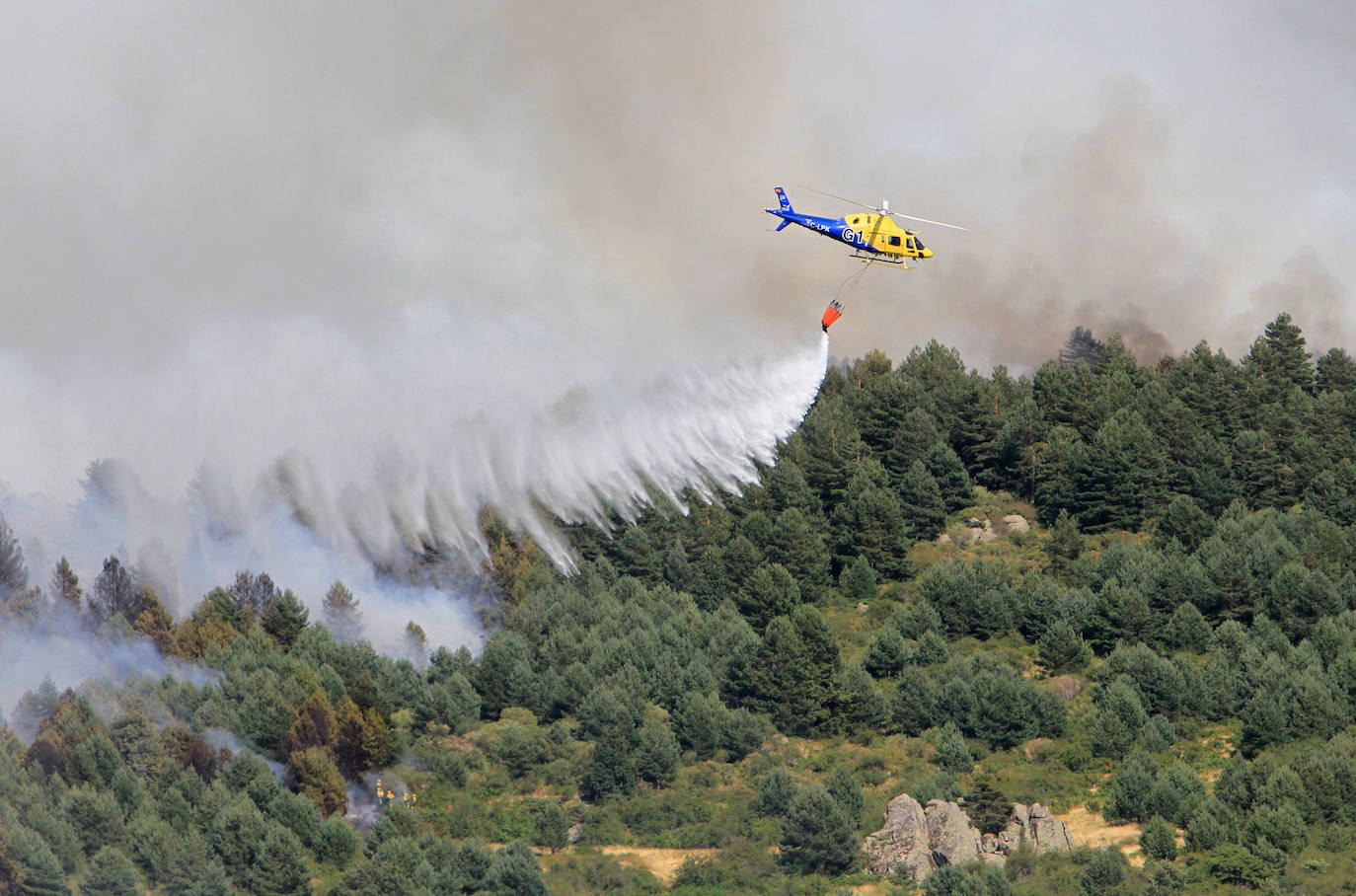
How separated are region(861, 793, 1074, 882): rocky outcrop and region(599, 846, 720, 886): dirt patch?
7679mm

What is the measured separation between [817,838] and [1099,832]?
12140mm

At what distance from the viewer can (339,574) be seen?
127m

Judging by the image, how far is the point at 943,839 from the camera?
89750mm

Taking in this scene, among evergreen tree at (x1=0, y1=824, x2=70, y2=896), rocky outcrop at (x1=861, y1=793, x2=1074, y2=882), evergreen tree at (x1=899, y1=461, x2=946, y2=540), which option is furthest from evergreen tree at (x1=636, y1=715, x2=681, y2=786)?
evergreen tree at (x1=899, y1=461, x2=946, y2=540)

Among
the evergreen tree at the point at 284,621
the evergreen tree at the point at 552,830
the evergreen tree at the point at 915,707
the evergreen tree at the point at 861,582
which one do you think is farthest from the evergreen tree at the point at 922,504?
the evergreen tree at the point at 552,830

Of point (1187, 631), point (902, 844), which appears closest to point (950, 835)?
point (902, 844)

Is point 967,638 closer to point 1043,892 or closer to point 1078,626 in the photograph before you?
point 1078,626

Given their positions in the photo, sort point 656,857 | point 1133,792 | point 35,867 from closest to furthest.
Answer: point 35,867, point 1133,792, point 656,857

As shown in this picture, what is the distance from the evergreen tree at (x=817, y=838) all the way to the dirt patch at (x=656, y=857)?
4.22 meters

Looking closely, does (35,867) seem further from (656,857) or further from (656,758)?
(656,758)

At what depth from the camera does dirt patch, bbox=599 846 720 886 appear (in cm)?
9270

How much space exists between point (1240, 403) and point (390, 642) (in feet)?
197

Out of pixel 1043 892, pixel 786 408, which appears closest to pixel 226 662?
pixel 786 408

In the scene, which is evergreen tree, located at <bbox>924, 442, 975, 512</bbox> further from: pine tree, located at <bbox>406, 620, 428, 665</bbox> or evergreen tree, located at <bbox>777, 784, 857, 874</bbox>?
evergreen tree, located at <bbox>777, 784, 857, 874</bbox>
